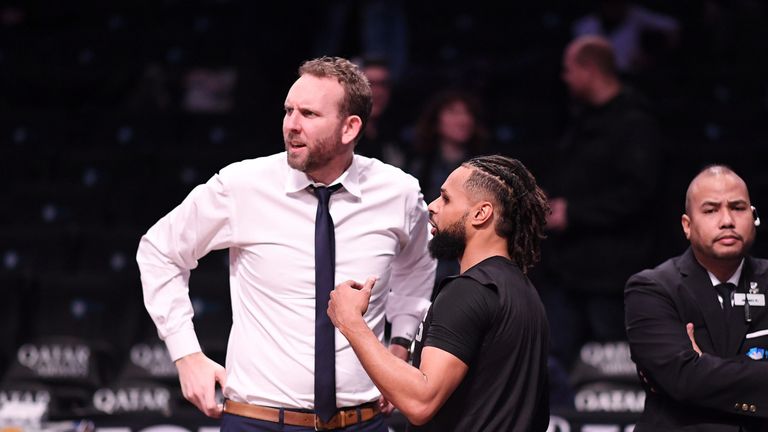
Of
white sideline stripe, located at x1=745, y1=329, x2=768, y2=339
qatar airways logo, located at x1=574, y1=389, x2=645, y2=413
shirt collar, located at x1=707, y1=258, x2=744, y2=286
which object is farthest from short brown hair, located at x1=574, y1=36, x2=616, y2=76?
white sideline stripe, located at x1=745, y1=329, x2=768, y2=339

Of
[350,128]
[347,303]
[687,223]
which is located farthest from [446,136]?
[347,303]

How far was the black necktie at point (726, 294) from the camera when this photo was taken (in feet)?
12.7

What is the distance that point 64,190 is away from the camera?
7.95 meters

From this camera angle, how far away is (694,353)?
3781 mm

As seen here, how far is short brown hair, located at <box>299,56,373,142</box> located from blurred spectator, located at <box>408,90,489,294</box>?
2.34 metres

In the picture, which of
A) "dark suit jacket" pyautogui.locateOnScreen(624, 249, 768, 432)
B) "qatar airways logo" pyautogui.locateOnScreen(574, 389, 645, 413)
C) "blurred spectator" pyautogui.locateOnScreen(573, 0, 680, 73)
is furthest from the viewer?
"blurred spectator" pyautogui.locateOnScreen(573, 0, 680, 73)

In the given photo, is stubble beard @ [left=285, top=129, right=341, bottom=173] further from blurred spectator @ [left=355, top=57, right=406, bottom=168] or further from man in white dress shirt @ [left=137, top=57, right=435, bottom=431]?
blurred spectator @ [left=355, top=57, right=406, bottom=168]

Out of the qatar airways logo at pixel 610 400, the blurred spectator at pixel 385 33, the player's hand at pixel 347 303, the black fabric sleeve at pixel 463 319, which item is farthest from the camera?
the blurred spectator at pixel 385 33

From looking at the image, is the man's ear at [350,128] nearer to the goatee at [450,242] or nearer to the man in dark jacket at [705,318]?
the goatee at [450,242]

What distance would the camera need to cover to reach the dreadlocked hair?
11.1 ft

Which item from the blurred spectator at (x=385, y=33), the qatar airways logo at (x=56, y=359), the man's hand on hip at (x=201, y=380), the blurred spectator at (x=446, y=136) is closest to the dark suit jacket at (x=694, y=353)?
the man's hand on hip at (x=201, y=380)

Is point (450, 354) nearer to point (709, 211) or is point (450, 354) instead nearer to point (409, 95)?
point (709, 211)

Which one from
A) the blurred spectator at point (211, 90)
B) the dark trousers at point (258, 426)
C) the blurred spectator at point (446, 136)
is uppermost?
the blurred spectator at point (211, 90)

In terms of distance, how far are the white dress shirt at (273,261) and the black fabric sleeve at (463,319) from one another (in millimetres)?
536
